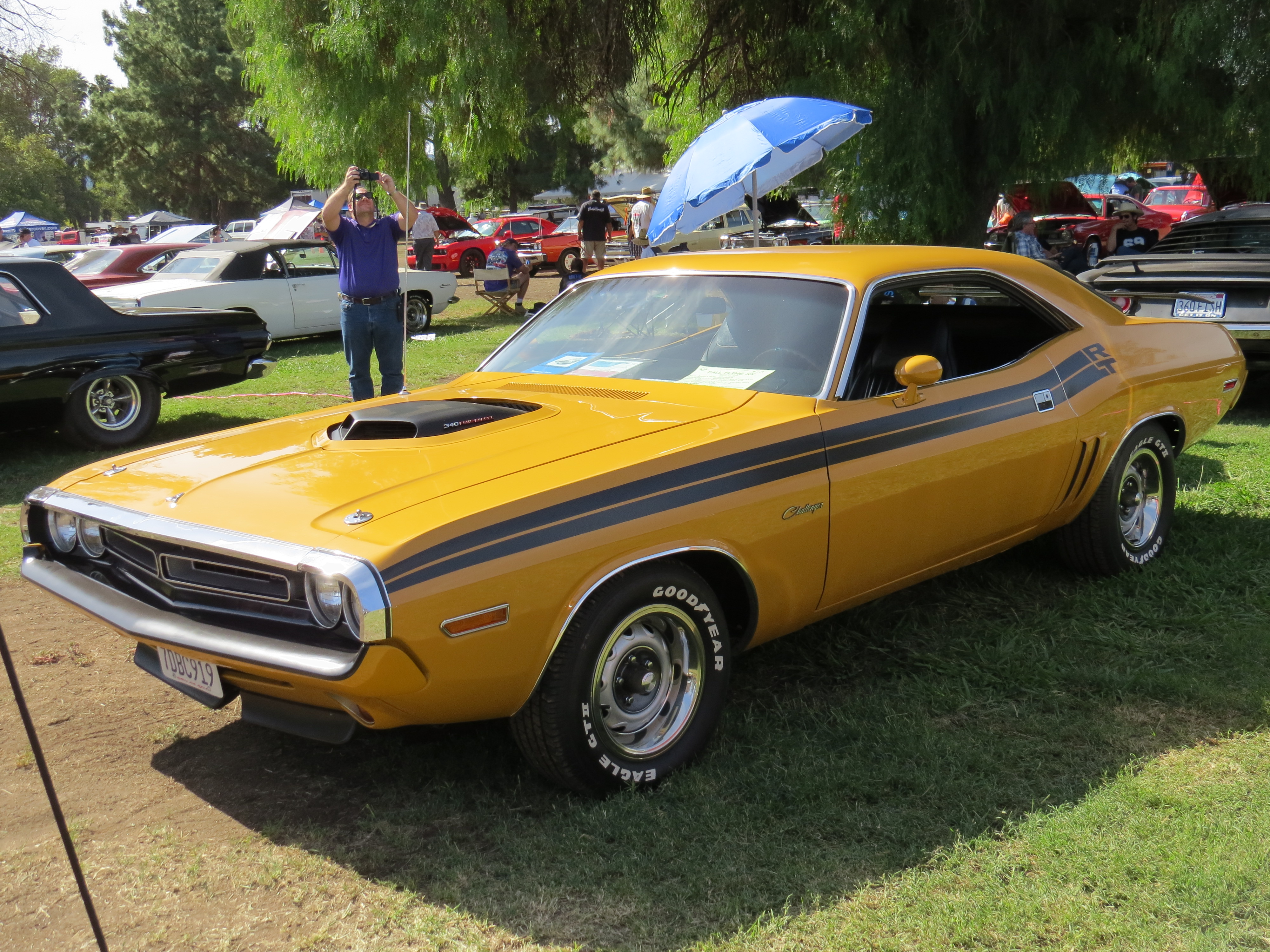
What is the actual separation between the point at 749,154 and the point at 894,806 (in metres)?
6.13

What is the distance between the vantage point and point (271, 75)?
1540 centimetres

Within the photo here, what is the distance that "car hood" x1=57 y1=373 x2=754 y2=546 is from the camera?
122 inches

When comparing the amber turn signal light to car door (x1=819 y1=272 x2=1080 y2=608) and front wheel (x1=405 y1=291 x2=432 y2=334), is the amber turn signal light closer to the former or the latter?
car door (x1=819 y1=272 x2=1080 y2=608)

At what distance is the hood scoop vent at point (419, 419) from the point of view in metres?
3.76

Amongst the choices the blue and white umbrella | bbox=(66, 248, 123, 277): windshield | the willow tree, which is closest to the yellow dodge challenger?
the blue and white umbrella

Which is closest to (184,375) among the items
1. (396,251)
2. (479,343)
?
(396,251)

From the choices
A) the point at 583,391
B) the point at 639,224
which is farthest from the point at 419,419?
the point at 639,224

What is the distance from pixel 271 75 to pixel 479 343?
4760 mm

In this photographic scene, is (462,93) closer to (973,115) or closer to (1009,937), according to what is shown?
(973,115)

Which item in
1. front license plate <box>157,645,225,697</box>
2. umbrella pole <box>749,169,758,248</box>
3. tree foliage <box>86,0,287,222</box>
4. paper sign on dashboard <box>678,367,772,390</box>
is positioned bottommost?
front license plate <box>157,645,225,697</box>

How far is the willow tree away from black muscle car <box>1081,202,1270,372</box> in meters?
6.51

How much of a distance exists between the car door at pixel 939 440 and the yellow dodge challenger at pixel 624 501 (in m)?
0.01

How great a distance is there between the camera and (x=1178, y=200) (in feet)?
92.3

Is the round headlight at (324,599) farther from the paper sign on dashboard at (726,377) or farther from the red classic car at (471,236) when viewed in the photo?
the red classic car at (471,236)
